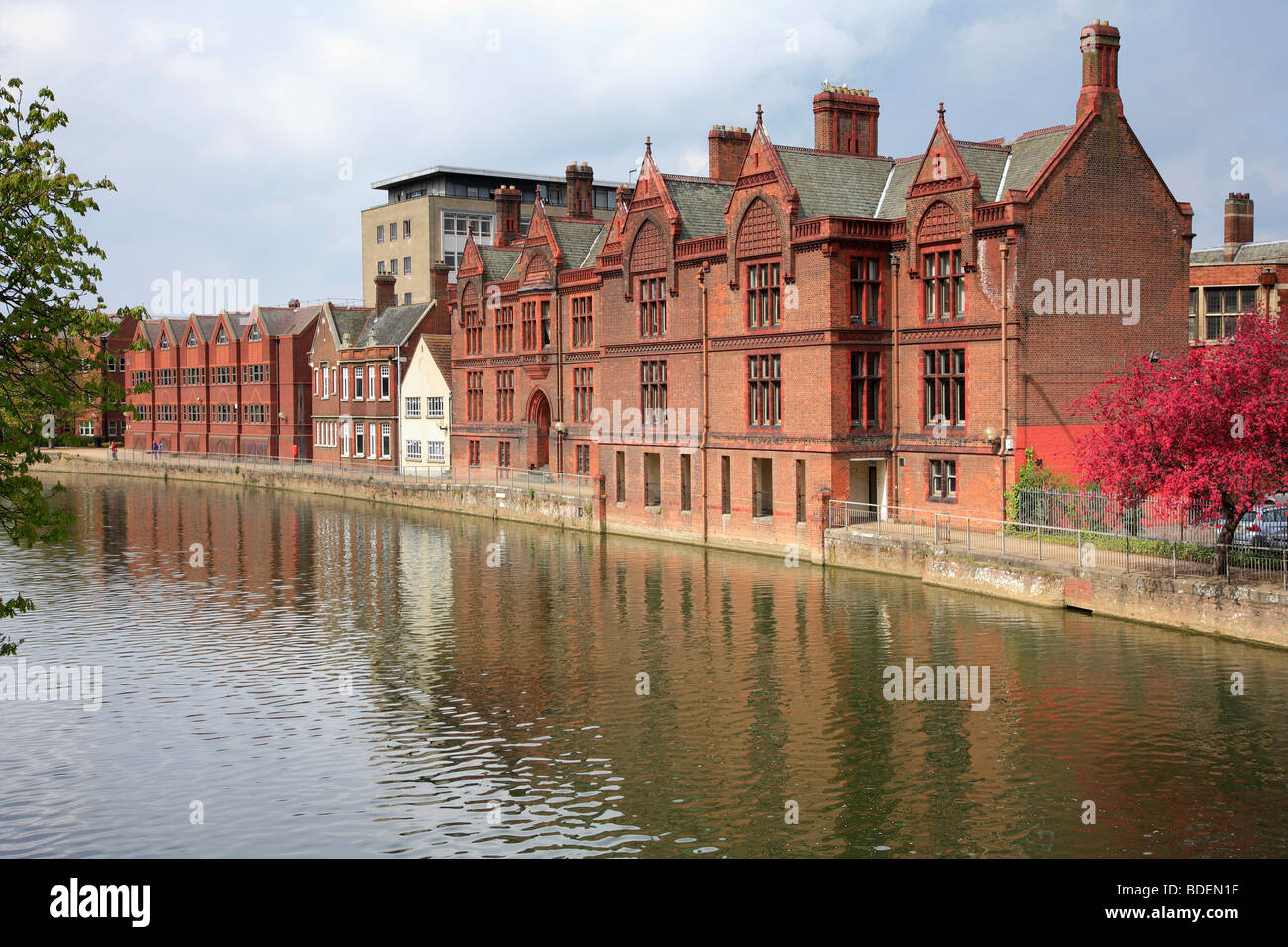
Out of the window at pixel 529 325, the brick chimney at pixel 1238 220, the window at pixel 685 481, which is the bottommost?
the window at pixel 685 481

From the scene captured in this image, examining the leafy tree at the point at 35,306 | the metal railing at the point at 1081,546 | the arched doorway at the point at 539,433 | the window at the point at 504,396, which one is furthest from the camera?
the window at the point at 504,396

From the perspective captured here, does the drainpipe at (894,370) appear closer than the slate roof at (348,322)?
Yes

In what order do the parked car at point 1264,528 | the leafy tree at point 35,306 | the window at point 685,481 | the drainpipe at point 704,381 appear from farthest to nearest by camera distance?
the window at point 685,481
the drainpipe at point 704,381
the parked car at point 1264,528
the leafy tree at point 35,306

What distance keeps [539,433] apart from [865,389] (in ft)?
83.0

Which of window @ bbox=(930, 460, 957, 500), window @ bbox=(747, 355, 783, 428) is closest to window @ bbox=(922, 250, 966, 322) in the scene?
window @ bbox=(930, 460, 957, 500)

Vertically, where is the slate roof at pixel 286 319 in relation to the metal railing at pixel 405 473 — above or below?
above

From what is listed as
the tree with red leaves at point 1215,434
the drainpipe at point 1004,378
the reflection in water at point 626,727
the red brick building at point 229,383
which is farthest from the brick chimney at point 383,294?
the tree with red leaves at point 1215,434

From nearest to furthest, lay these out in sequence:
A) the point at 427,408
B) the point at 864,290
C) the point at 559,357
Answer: the point at 864,290 → the point at 559,357 → the point at 427,408

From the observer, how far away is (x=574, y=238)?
66.0 metres

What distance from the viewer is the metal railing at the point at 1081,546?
1215 inches

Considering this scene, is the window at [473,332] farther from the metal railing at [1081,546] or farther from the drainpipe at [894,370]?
the metal railing at [1081,546]

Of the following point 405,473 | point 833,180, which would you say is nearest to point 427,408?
point 405,473

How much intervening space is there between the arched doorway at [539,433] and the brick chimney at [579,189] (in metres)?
12.2

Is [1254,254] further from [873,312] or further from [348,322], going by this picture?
[348,322]
